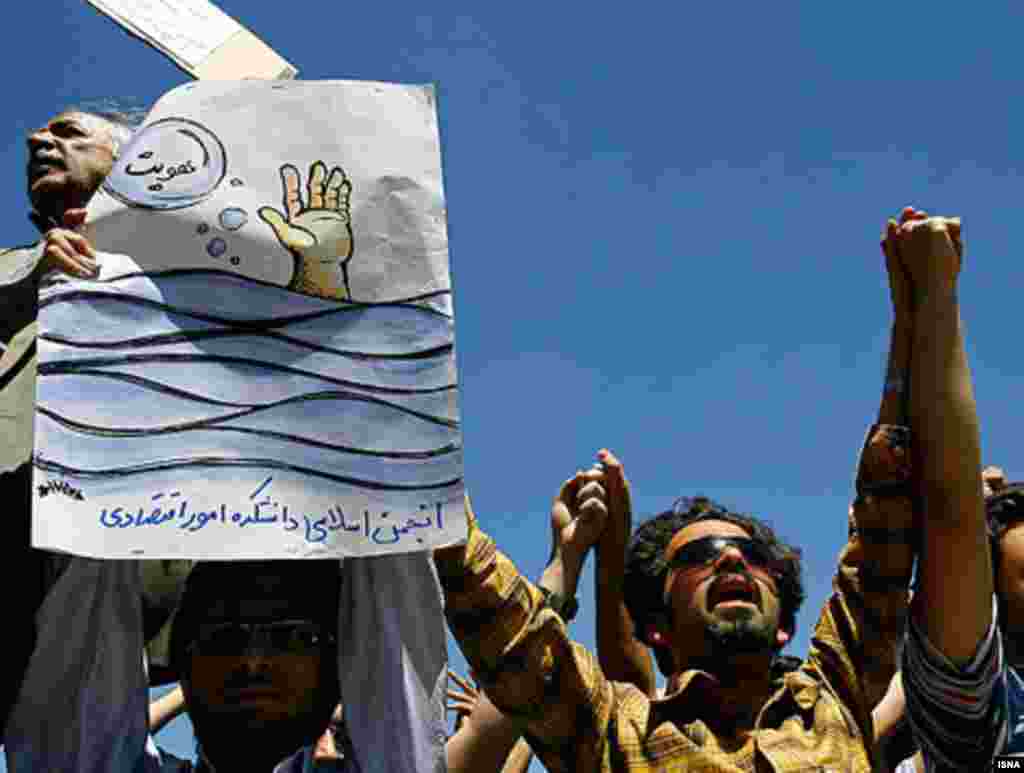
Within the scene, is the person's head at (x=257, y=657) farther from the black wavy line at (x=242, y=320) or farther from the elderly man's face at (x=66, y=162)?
the elderly man's face at (x=66, y=162)

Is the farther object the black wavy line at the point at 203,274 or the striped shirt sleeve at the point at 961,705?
the striped shirt sleeve at the point at 961,705

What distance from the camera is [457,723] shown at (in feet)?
17.4

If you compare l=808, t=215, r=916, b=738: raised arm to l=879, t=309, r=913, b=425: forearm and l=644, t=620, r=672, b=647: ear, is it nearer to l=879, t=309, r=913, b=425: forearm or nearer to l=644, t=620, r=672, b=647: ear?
l=879, t=309, r=913, b=425: forearm

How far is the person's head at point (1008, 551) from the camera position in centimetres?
357

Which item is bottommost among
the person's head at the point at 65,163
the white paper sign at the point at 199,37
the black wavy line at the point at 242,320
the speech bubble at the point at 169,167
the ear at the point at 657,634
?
the ear at the point at 657,634

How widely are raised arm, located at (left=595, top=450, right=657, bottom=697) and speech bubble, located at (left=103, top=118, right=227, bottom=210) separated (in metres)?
1.47

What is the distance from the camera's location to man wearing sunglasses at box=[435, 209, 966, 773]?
322cm

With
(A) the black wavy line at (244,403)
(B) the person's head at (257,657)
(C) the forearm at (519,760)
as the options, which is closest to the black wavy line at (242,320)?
(A) the black wavy line at (244,403)

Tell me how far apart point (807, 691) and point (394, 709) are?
1.17 m

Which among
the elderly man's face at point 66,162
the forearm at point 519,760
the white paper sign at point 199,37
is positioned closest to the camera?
the white paper sign at point 199,37

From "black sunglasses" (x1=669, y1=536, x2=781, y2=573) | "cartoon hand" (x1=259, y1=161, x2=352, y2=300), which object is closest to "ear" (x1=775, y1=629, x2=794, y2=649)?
"black sunglasses" (x1=669, y1=536, x2=781, y2=573)

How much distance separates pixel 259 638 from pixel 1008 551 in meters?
1.98

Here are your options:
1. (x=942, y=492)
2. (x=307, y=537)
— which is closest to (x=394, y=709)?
(x=307, y=537)
